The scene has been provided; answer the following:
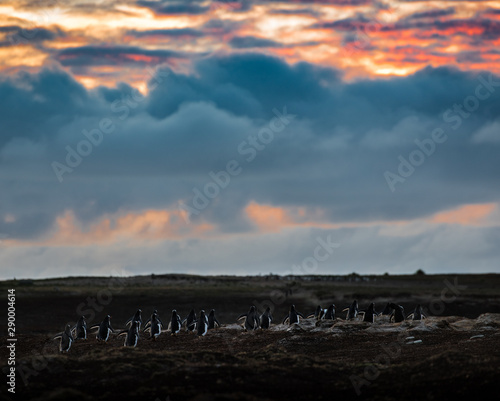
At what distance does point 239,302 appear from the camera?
229 ft

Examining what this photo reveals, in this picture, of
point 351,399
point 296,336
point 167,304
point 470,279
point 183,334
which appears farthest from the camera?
point 470,279

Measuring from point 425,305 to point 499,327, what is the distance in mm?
35129

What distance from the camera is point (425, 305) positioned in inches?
2717

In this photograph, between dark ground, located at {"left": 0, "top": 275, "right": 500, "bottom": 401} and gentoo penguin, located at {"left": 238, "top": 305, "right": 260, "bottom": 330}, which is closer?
dark ground, located at {"left": 0, "top": 275, "right": 500, "bottom": 401}

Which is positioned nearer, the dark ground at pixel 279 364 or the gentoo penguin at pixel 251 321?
the dark ground at pixel 279 364

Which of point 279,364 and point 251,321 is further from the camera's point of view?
point 251,321

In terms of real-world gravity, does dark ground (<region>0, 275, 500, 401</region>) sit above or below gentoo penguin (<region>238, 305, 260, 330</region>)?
below

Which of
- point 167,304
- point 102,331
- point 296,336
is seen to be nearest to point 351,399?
point 296,336

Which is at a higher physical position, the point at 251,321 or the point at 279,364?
the point at 251,321

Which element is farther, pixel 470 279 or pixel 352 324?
pixel 470 279

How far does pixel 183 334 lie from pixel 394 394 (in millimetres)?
21866

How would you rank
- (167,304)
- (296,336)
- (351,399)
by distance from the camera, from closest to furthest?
(351,399) < (296,336) < (167,304)

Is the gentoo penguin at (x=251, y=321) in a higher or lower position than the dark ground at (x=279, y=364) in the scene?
higher

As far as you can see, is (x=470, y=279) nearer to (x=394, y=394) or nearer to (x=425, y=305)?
(x=425, y=305)
